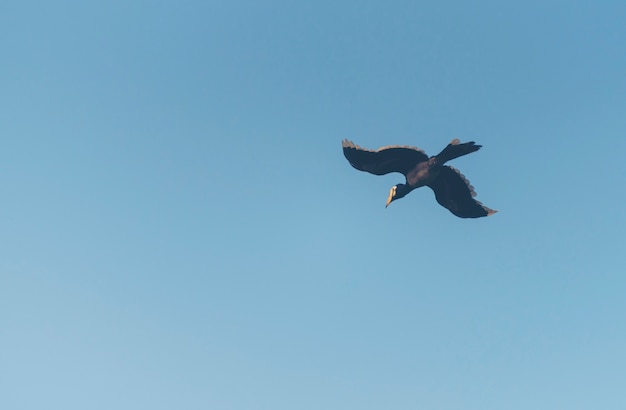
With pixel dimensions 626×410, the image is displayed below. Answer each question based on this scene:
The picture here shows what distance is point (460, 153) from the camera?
20.0m

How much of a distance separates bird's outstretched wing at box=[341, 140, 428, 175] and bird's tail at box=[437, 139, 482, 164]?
44.7 inches

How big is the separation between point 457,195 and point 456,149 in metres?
3.48

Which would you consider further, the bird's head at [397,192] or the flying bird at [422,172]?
the bird's head at [397,192]

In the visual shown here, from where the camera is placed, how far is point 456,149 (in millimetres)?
19906

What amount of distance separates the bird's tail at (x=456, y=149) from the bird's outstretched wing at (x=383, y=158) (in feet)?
3.73

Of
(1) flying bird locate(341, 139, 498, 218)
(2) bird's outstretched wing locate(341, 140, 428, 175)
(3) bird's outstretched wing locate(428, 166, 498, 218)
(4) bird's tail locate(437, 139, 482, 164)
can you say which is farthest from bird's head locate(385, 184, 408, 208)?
(4) bird's tail locate(437, 139, 482, 164)

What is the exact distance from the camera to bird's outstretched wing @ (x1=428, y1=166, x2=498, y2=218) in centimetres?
2256

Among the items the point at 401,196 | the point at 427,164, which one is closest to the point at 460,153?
the point at 427,164

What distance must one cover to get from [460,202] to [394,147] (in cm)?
394

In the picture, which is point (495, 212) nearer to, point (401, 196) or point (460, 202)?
point (460, 202)

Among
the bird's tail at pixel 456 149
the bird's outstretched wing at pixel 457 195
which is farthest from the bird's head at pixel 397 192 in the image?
the bird's tail at pixel 456 149

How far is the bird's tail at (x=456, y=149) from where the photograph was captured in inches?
770

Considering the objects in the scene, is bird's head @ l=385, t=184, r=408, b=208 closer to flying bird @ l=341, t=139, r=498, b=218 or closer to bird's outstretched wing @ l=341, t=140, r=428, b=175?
flying bird @ l=341, t=139, r=498, b=218

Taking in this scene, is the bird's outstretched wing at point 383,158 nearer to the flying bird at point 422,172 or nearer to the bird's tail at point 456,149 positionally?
the flying bird at point 422,172
